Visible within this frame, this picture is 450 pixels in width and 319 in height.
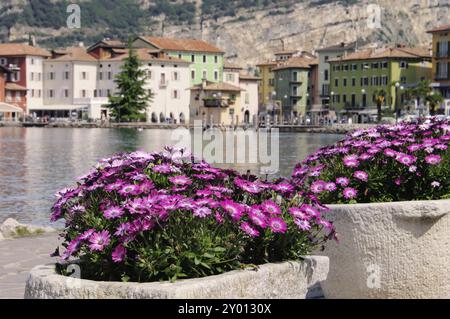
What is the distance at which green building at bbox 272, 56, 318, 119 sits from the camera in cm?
12912

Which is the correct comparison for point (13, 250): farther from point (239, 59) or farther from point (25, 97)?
point (239, 59)

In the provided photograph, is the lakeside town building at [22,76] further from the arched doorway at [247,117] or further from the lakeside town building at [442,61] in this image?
the lakeside town building at [442,61]

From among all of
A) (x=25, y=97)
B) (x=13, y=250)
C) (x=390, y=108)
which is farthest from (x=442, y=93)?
(x=13, y=250)

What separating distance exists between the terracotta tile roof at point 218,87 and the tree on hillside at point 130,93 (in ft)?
31.8

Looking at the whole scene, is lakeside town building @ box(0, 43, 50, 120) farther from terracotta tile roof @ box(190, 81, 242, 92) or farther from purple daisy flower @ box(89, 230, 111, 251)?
purple daisy flower @ box(89, 230, 111, 251)

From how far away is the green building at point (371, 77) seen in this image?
358 feet

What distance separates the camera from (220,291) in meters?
4.83

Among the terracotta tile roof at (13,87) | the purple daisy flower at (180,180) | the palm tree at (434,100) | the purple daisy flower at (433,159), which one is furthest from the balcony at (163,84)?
the purple daisy flower at (180,180)

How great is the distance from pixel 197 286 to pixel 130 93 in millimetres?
104440

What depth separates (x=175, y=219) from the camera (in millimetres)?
5027

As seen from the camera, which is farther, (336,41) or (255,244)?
(336,41)

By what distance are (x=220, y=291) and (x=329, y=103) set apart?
118 meters

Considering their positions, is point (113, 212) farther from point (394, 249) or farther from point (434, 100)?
point (434, 100)

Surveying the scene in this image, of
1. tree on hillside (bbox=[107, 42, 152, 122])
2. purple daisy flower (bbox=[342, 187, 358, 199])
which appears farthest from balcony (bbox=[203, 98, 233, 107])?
purple daisy flower (bbox=[342, 187, 358, 199])
